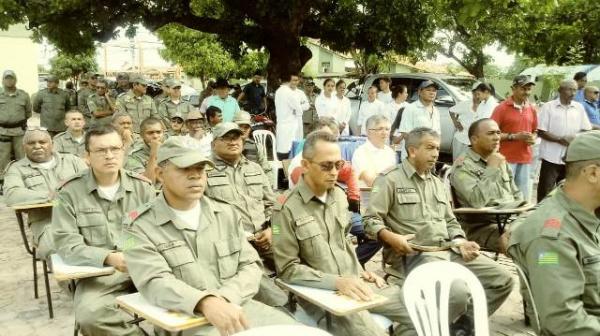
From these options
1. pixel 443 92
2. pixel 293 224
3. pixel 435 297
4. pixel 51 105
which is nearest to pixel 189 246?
pixel 293 224

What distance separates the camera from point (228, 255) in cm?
284

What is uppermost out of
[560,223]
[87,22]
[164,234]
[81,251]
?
[87,22]

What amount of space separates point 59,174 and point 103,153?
1.56 meters

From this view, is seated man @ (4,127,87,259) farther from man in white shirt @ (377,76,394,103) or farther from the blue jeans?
man in white shirt @ (377,76,394,103)

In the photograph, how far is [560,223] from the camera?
2369mm

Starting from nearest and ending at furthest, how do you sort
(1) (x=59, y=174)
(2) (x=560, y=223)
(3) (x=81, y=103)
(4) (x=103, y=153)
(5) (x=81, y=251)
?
(2) (x=560, y=223) → (5) (x=81, y=251) → (4) (x=103, y=153) → (1) (x=59, y=174) → (3) (x=81, y=103)

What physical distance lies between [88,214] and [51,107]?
22.7 feet

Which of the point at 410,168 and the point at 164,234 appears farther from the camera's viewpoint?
the point at 410,168

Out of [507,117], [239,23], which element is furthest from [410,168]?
[239,23]

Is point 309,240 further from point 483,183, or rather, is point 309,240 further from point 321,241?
point 483,183

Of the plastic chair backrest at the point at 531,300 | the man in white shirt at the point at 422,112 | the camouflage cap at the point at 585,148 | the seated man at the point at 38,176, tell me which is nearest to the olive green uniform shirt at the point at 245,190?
the seated man at the point at 38,176

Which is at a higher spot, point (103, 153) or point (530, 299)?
point (103, 153)

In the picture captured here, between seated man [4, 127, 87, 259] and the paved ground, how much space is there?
509mm

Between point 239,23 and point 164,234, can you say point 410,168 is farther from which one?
point 239,23
